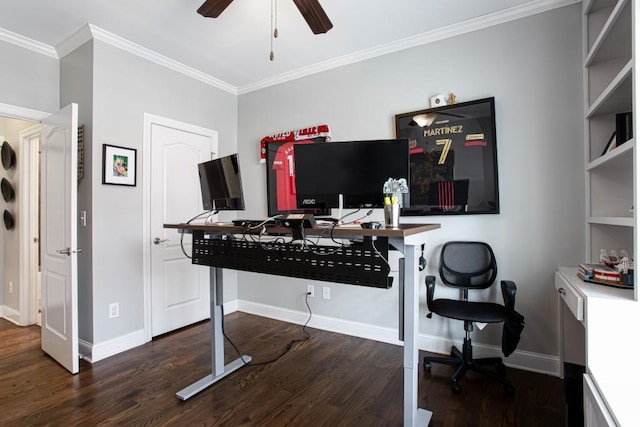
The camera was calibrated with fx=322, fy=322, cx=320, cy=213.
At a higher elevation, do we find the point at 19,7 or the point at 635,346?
the point at 19,7

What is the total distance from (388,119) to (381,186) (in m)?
1.47

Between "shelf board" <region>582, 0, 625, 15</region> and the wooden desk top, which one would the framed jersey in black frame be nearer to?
"shelf board" <region>582, 0, 625, 15</region>

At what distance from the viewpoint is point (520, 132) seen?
237 centimetres

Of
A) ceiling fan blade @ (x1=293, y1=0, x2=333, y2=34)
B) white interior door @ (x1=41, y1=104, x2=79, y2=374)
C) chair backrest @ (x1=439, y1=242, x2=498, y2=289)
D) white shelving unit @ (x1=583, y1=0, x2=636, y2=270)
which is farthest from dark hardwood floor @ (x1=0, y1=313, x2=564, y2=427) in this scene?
ceiling fan blade @ (x1=293, y1=0, x2=333, y2=34)

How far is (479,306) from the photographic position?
2238 millimetres

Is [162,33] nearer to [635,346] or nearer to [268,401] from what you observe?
[268,401]

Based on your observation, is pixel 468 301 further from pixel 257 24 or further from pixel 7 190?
pixel 7 190

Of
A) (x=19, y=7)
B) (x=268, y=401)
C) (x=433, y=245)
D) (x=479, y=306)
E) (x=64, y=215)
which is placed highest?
(x=19, y=7)

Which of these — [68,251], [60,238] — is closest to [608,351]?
[68,251]

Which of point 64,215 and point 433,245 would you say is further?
point 433,245

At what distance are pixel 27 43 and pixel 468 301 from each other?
4180 mm

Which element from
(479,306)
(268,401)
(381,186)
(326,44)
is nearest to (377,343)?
(479,306)

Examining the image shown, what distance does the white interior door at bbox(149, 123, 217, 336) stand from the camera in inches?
121

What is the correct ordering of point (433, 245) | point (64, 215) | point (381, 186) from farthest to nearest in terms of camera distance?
point (433, 245), point (64, 215), point (381, 186)
